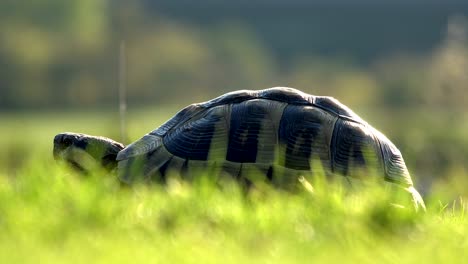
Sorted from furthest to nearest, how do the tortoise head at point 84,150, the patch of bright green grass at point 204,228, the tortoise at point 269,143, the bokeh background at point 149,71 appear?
the bokeh background at point 149,71, the tortoise head at point 84,150, the tortoise at point 269,143, the patch of bright green grass at point 204,228

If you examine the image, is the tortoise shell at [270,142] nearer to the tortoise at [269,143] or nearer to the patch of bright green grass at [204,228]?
the tortoise at [269,143]

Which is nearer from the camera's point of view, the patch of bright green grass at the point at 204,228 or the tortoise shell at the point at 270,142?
the patch of bright green grass at the point at 204,228

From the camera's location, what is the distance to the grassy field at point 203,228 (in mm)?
3984

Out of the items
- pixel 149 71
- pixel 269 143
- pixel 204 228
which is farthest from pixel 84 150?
pixel 149 71

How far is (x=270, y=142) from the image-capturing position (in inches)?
241

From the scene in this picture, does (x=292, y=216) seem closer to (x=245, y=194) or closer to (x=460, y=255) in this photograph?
(x=460, y=255)

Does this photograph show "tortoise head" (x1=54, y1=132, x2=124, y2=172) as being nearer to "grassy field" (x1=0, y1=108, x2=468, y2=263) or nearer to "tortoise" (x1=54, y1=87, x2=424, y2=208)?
"tortoise" (x1=54, y1=87, x2=424, y2=208)

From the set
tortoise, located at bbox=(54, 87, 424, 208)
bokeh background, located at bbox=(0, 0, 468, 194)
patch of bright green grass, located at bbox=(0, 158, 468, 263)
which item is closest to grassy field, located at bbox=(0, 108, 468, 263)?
patch of bright green grass, located at bbox=(0, 158, 468, 263)

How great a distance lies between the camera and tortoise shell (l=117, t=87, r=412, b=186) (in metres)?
6.08

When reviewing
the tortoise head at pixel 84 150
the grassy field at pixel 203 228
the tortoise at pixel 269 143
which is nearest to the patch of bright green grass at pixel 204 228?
the grassy field at pixel 203 228

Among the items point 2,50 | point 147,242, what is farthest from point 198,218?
point 2,50

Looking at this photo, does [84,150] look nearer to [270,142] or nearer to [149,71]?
[270,142]

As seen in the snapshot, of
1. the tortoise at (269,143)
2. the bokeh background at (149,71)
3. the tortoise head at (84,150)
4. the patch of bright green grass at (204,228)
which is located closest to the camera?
the patch of bright green grass at (204,228)

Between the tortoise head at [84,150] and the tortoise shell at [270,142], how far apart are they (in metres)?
0.26
